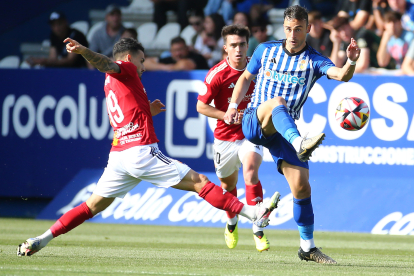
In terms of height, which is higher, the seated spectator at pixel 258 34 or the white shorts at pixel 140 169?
the seated spectator at pixel 258 34

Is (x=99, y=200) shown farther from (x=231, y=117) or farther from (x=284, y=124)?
(x=284, y=124)

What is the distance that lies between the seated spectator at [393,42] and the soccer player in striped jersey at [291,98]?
5.96 meters

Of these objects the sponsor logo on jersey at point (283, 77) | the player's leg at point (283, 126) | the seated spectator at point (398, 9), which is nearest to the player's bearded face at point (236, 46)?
the sponsor logo on jersey at point (283, 77)

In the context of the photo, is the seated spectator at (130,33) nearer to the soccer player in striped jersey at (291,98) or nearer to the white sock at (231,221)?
the white sock at (231,221)

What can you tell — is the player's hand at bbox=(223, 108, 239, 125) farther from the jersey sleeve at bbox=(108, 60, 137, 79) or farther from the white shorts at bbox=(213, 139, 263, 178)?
the white shorts at bbox=(213, 139, 263, 178)

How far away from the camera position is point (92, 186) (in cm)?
1096

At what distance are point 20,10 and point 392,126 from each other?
8.83 m

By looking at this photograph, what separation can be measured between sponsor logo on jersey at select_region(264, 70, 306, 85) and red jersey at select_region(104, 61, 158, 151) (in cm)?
122

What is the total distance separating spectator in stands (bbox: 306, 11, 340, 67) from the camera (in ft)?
38.6

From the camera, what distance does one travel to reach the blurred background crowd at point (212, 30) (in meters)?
11.7

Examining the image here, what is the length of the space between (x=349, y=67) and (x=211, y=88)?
2406mm

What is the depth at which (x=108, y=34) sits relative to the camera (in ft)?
43.9

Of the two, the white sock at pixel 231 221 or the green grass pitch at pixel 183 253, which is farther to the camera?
the white sock at pixel 231 221

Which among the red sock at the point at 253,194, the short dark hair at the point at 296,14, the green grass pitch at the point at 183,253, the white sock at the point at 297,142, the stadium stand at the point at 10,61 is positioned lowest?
the green grass pitch at the point at 183,253
